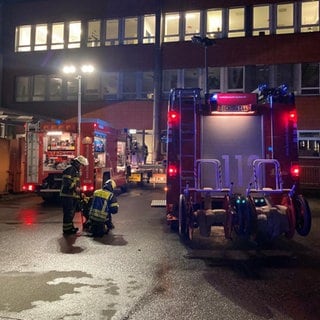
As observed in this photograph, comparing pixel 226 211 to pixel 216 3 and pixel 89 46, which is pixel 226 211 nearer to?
pixel 216 3

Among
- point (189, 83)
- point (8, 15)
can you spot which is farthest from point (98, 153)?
point (8, 15)

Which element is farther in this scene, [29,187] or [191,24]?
[191,24]

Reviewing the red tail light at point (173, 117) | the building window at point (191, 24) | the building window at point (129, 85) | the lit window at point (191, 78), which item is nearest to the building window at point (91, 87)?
the building window at point (129, 85)

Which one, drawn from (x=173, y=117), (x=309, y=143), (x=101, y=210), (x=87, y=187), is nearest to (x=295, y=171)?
(x=173, y=117)

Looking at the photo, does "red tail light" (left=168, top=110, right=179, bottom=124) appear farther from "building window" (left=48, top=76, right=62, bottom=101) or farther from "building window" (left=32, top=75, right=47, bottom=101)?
"building window" (left=32, top=75, right=47, bottom=101)

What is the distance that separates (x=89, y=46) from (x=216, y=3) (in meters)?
8.49

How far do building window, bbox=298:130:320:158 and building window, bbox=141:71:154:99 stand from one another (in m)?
9.32

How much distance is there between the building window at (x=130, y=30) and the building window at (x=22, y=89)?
751 cm

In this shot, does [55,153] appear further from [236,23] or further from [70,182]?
[236,23]

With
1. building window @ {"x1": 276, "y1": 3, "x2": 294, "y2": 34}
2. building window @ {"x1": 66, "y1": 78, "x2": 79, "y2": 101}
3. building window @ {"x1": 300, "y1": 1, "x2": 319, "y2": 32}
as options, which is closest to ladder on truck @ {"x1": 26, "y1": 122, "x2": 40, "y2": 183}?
building window @ {"x1": 66, "y1": 78, "x2": 79, "y2": 101}

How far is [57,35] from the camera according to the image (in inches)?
1068

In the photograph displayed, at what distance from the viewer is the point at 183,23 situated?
24.8 m

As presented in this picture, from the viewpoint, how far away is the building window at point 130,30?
25.5 meters

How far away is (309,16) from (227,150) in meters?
17.6
